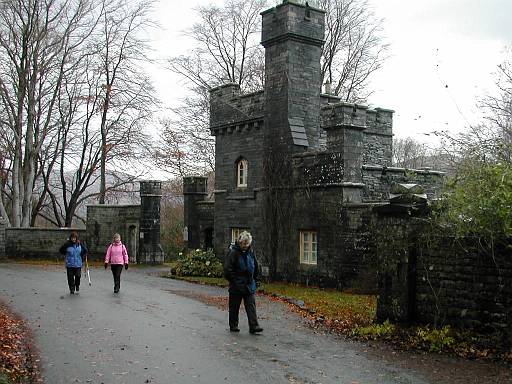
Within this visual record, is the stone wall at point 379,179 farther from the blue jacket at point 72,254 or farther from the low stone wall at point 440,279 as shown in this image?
the blue jacket at point 72,254

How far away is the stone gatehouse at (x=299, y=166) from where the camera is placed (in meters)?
19.6

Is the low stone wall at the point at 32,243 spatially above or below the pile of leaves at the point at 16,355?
above

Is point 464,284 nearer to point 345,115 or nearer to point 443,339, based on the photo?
point 443,339

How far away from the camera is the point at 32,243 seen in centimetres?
3194

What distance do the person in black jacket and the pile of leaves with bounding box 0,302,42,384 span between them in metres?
3.46

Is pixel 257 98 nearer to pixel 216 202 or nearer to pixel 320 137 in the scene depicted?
pixel 320 137

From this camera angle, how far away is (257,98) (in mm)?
23453

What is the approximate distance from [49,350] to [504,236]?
7053 mm

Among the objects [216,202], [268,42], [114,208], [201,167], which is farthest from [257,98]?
[201,167]

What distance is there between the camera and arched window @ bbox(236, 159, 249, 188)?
24609mm

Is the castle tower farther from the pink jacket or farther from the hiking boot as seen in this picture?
the hiking boot

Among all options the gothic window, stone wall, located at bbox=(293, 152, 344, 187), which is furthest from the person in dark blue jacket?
stone wall, located at bbox=(293, 152, 344, 187)

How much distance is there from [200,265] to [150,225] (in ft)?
22.5

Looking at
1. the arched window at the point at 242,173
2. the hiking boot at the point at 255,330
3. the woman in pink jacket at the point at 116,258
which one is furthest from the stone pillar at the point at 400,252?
the arched window at the point at 242,173
